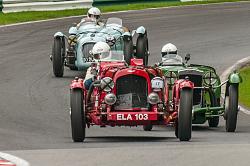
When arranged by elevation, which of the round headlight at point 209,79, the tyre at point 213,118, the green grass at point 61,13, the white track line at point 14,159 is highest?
the green grass at point 61,13

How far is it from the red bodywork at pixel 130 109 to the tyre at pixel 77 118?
23 centimetres

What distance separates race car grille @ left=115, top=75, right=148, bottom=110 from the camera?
708 inches

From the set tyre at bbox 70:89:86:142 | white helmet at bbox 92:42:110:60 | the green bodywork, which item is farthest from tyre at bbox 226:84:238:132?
tyre at bbox 70:89:86:142

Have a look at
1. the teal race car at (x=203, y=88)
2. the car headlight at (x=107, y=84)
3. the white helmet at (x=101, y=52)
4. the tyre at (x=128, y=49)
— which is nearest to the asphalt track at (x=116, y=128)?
the teal race car at (x=203, y=88)

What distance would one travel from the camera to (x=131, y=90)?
18.0m

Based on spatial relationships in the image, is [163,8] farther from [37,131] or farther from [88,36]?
[37,131]

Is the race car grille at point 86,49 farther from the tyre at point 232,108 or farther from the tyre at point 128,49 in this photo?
the tyre at point 232,108

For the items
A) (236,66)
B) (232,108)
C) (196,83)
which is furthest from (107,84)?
(236,66)

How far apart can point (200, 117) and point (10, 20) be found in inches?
614

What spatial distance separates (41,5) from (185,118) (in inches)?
772

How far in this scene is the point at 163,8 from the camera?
122 ft

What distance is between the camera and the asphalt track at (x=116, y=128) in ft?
45.0

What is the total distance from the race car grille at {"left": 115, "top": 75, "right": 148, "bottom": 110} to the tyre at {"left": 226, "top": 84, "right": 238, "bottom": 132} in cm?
152

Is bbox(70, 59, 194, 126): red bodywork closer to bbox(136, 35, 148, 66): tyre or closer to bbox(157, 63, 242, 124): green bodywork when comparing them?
bbox(157, 63, 242, 124): green bodywork
